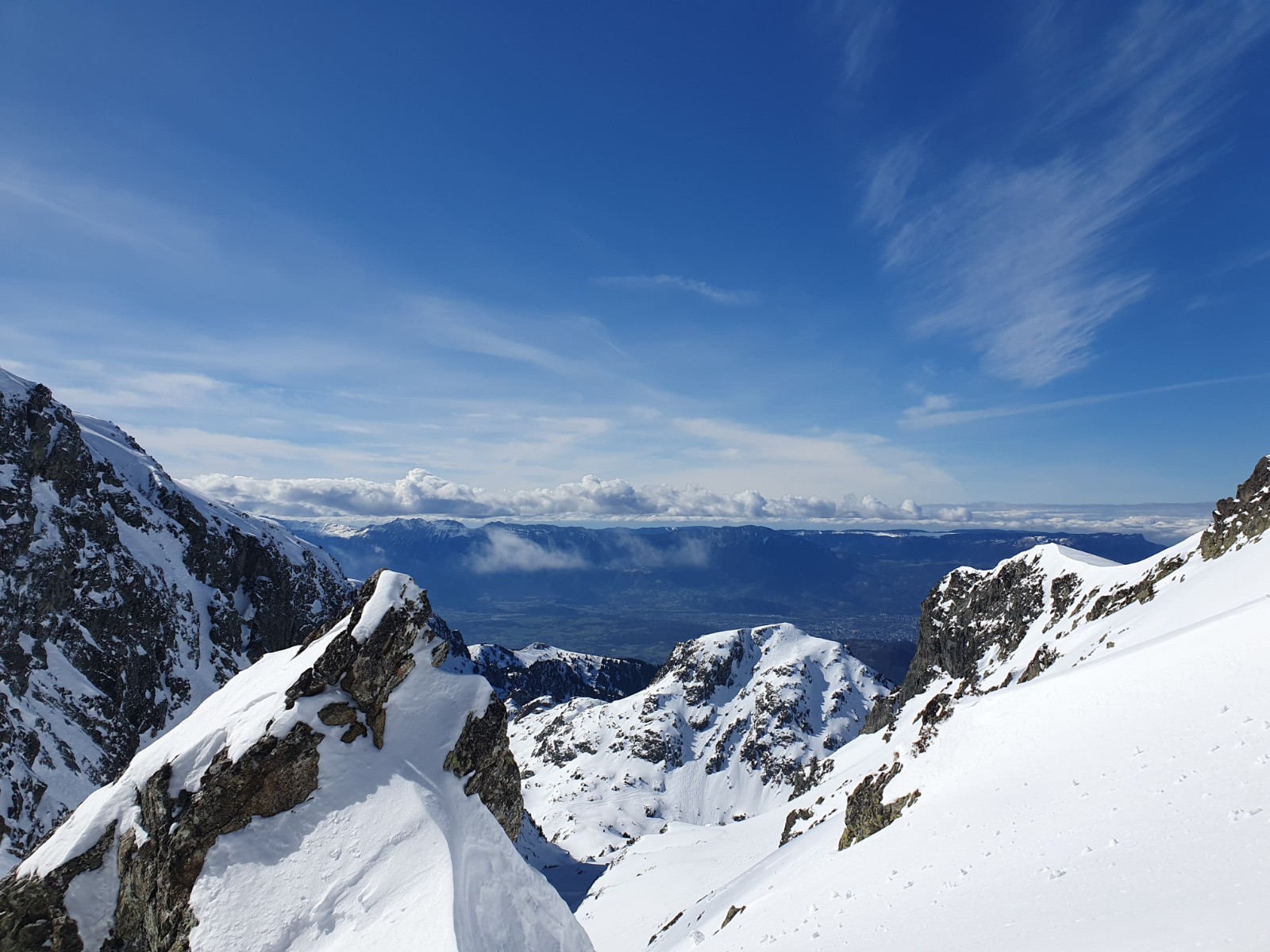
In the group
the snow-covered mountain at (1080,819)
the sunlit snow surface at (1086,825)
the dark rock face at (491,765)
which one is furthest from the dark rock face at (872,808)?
the dark rock face at (491,765)

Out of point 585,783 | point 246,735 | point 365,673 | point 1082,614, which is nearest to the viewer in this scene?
point 246,735

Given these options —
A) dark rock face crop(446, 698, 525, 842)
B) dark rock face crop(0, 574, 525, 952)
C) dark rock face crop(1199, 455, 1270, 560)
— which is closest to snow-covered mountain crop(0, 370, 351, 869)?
dark rock face crop(0, 574, 525, 952)

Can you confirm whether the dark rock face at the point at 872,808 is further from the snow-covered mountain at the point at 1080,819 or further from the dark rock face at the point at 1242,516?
the dark rock face at the point at 1242,516

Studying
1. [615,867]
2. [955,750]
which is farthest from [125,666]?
[955,750]

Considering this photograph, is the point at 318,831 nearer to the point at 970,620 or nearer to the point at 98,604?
the point at 98,604

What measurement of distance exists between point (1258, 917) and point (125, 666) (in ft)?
392

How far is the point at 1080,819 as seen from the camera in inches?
656

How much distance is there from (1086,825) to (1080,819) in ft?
1.65

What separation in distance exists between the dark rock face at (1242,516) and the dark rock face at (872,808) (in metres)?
34.1

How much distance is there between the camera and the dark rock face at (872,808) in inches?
1125

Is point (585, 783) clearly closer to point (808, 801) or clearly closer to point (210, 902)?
point (808, 801)

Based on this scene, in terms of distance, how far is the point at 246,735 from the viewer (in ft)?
68.2

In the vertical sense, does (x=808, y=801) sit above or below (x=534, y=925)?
below

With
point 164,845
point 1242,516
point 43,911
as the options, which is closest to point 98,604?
point 43,911
